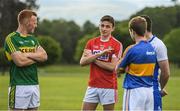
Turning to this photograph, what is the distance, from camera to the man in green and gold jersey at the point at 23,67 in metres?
8.97

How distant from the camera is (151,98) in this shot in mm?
8359

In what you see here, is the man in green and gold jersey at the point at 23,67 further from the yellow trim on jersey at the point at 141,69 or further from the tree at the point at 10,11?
the tree at the point at 10,11

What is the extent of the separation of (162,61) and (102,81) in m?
1.45

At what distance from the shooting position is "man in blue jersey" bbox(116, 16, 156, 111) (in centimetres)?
817

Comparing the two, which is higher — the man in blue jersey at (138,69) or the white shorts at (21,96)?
the man in blue jersey at (138,69)

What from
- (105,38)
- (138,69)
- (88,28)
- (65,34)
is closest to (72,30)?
(65,34)

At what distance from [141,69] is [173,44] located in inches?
4702

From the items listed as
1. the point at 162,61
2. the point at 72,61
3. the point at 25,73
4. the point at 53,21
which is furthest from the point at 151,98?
the point at 53,21

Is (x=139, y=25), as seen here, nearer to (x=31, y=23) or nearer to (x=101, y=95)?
(x=31, y=23)

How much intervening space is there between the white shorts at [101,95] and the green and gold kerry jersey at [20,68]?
124cm

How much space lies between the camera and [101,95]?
32.2 feet

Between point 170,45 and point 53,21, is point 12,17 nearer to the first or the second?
point 170,45

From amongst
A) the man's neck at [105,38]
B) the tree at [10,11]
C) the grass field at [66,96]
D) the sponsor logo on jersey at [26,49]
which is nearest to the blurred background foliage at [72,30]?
the tree at [10,11]

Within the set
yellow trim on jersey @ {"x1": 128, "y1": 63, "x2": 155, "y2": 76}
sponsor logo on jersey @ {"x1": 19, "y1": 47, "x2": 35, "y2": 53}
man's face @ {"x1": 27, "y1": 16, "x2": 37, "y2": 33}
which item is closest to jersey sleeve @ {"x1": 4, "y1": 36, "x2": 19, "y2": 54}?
sponsor logo on jersey @ {"x1": 19, "y1": 47, "x2": 35, "y2": 53}
